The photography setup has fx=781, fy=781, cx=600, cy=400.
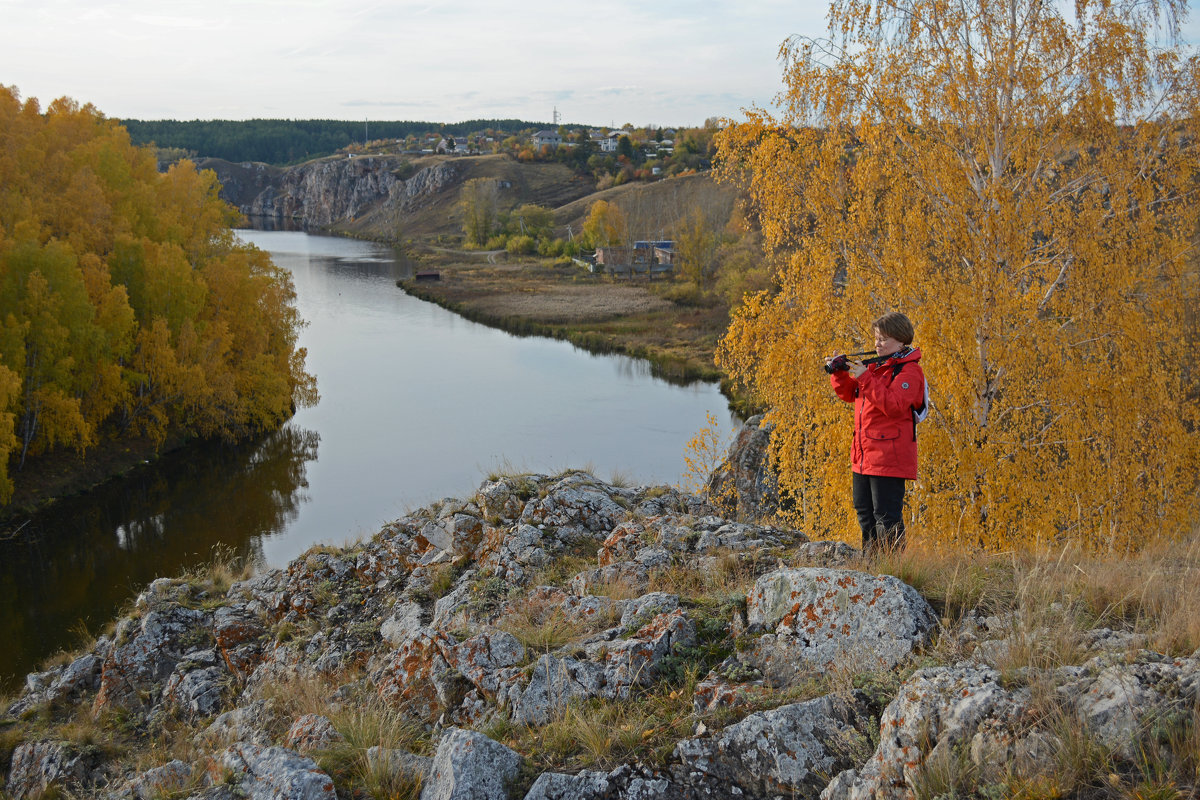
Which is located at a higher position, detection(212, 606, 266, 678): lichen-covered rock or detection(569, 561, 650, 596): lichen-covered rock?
detection(569, 561, 650, 596): lichen-covered rock

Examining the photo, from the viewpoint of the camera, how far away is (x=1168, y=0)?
8.83 metres

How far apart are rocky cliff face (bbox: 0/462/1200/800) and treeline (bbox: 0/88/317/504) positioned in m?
16.5

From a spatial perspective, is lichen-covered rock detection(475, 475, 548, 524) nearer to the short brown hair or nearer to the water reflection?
the short brown hair

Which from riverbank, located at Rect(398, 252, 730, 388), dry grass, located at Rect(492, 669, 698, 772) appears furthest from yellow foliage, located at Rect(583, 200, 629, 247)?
dry grass, located at Rect(492, 669, 698, 772)

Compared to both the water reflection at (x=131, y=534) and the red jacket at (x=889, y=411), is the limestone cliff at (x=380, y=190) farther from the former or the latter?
the red jacket at (x=889, y=411)

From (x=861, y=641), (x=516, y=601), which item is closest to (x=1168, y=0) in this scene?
(x=861, y=641)

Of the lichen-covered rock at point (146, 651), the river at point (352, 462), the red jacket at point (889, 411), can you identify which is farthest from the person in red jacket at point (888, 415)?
the lichen-covered rock at point (146, 651)

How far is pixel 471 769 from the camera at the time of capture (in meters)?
3.86

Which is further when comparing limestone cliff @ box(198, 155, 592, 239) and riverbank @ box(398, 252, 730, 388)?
limestone cliff @ box(198, 155, 592, 239)

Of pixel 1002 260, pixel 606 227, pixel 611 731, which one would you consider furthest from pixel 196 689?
pixel 606 227

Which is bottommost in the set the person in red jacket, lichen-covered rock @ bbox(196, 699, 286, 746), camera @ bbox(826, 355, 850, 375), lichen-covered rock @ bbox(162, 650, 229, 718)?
lichen-covered rock @ bbox(162, 650, 229, 718)

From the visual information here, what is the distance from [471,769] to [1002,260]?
7920 millimetres

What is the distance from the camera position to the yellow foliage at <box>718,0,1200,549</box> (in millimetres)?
8203

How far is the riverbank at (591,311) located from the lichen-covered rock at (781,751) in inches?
1359
